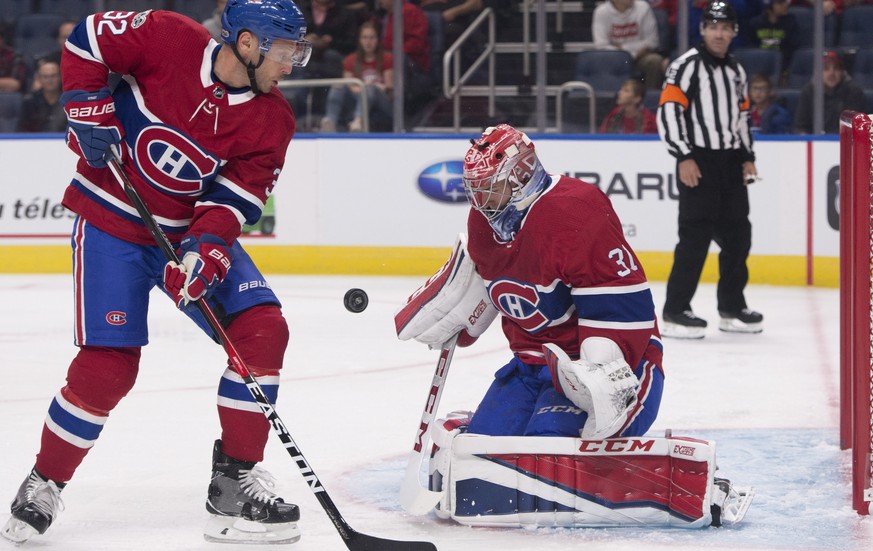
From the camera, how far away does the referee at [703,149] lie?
5.36 meters

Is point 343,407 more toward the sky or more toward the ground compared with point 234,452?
more toward the ground

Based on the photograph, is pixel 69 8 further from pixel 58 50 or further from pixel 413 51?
pixel 413 51

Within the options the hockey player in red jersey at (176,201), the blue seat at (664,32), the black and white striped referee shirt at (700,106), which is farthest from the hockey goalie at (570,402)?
the blue seat at (664,32)

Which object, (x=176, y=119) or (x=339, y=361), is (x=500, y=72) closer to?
(x=339, y=361)

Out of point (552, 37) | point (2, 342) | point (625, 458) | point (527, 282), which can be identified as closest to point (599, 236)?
point (527, 282)

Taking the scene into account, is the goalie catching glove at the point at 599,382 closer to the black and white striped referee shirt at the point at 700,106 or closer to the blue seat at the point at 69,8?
the black and white striped referee shirt at the point at 700,106

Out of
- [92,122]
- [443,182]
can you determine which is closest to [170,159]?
[92,122]

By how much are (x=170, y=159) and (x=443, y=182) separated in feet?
14.2

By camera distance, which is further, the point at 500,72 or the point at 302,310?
the point at 500,72

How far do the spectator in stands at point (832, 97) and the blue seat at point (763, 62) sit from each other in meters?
0.28

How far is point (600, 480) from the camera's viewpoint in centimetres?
279

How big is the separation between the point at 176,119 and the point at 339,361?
2166 mm

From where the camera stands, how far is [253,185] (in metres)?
2.88

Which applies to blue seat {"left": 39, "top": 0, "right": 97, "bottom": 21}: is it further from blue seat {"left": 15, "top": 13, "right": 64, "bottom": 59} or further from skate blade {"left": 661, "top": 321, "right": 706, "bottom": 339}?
skate blade {"left": 661, "top": 321, "right": 706, "bottom": 339}
